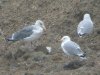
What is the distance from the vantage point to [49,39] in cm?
1633

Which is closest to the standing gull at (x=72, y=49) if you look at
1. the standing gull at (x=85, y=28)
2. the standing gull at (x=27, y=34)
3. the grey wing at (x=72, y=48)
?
the grey wing at (x=72, y=48)

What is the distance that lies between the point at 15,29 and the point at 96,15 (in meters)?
2.95

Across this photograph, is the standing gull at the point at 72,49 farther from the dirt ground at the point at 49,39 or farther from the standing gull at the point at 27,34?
the standing gull at the point at 27,34

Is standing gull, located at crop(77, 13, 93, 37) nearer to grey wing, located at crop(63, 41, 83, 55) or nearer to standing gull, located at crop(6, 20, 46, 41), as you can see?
standing gull, located at crop(6, 20, 46, 41)

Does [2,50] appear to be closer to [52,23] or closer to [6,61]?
[6,61]

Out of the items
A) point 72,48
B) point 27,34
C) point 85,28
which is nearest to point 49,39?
point 85,28

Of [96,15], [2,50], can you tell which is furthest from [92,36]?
[2,50]

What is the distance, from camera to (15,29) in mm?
17875

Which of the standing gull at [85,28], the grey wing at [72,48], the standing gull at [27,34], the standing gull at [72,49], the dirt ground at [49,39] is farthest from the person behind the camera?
the standing gull at [85,28]

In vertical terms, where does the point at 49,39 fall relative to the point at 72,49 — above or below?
above

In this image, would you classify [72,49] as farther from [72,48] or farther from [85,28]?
[85,28]

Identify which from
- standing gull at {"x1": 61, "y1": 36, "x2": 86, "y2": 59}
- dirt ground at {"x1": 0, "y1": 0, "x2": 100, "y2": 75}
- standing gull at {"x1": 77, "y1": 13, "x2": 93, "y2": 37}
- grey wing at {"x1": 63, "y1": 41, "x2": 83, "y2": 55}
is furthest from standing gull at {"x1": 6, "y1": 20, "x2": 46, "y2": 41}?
grey wing at {"x1": 63, "y1": 41, "x2": 83, "y2": 55}

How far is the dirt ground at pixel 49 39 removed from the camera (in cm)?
1216

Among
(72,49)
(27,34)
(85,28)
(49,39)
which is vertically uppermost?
(85,28)
